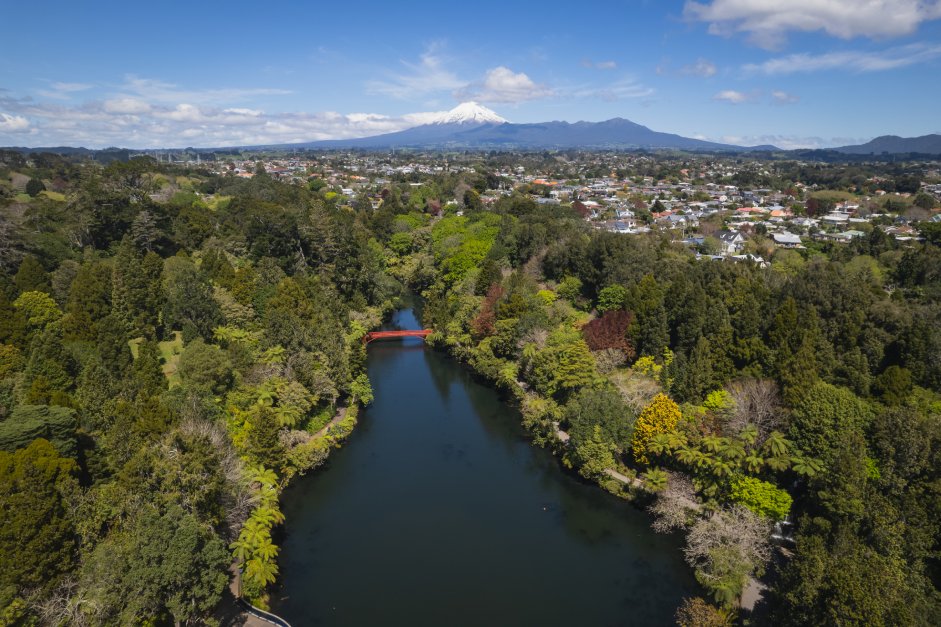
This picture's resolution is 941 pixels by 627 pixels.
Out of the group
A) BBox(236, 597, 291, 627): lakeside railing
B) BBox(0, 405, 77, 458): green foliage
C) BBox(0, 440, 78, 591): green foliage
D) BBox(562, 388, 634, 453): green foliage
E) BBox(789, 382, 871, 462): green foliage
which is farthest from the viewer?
BBox(562, 388, 634, 453): green foliage

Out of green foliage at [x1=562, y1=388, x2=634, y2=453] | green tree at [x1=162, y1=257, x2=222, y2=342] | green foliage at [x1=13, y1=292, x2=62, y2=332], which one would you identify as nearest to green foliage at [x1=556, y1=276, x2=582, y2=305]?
green foliage at [x1=562, y1=388, x2=634, y2=453]

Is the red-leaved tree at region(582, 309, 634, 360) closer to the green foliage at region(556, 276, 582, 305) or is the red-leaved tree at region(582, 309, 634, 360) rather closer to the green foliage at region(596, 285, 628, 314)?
the green foliage at region(596, 285, 628, 314)

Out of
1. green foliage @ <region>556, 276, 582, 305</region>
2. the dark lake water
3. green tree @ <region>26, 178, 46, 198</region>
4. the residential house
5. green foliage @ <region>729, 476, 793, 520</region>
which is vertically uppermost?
green tree @ <region>26, 178, 46, 198</region>

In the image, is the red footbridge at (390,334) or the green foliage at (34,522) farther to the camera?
the red footbridge at (390,334)

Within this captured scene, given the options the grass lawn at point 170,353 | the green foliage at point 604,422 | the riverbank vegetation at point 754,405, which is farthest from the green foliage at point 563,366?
the grass lawn at point 170,353

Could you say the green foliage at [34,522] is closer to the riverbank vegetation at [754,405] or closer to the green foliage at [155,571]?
the green foliage at [155,571]

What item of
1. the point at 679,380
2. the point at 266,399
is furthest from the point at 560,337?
the point at 266,399
